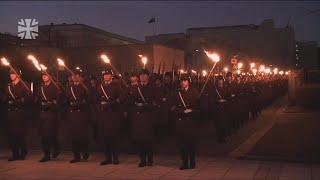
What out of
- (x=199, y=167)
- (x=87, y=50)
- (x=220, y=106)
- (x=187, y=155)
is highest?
(x=87, y=50)

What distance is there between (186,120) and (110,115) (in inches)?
70.2

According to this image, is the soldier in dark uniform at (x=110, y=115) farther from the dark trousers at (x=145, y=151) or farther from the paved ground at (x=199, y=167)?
the dark trousers at (x=145, y=151)

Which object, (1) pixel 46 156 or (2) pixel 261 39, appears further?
(2) pixel 261 39

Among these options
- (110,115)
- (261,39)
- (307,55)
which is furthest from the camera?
(307,55)

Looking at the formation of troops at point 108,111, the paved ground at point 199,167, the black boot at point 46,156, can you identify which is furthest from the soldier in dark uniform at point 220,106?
the black boot at point 46,156

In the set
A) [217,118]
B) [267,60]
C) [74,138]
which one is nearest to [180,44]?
[267,60]

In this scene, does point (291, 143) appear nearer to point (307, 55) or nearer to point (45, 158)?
point (45, 158)

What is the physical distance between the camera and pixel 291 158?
10.0 meters

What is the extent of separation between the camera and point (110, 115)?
392 inches

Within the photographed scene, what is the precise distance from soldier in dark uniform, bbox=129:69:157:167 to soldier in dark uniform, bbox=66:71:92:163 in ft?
3.93

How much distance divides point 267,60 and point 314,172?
183 ft

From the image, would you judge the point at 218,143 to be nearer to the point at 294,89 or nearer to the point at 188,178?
the point at 188,178

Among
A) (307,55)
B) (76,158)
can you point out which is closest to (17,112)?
(76,158)

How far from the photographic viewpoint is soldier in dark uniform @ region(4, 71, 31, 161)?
10.4 m
